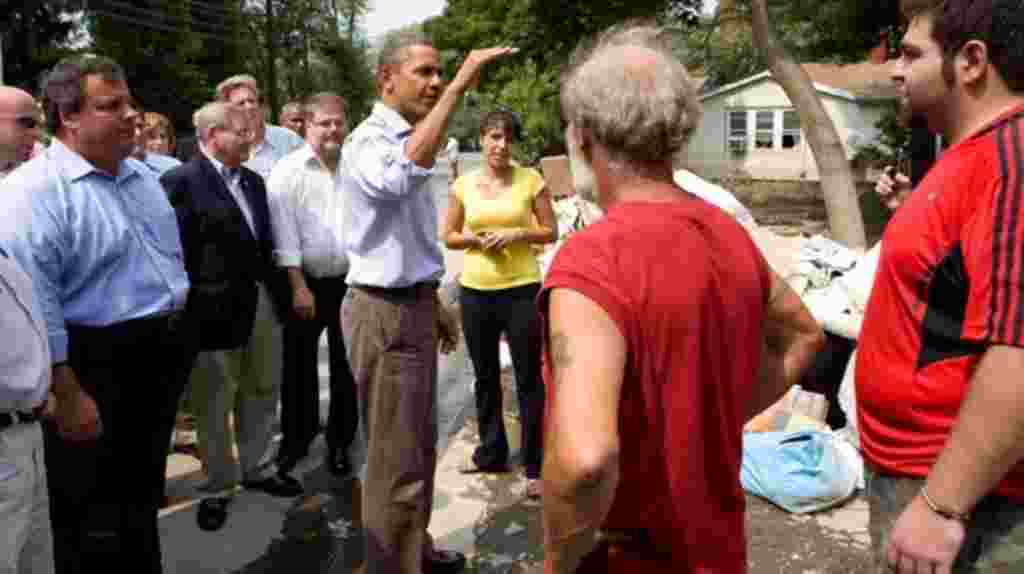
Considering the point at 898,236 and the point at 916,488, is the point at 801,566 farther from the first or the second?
the point at 898,236

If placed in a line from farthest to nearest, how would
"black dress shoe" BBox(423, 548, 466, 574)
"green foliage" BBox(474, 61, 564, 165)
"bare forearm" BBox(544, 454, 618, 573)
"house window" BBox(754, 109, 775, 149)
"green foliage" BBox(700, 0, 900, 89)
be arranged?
1. "house window" BBox(754, 109, 775, 149)
2. "green foliage" BBox(474, 61, 564, 165)
3. "green foliage" BBox(700, 0, 900, 89)
4. "black dress shoe" BBox(423, 548, 466, 574)
5. "bare forearm" BBox(544, 454, 618, 573)

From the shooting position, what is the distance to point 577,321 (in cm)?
155

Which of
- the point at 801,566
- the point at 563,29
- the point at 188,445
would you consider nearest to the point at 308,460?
the point at 188,445

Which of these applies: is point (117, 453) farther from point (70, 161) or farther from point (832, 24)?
point (832, 24)

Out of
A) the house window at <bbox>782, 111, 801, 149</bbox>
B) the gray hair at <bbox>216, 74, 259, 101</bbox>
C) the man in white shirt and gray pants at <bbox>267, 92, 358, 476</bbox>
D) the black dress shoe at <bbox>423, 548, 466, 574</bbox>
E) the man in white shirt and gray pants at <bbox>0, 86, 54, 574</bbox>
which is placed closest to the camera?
the man in white shirt and gray pants at <bbox>0, 86, 54, 574</bbox>

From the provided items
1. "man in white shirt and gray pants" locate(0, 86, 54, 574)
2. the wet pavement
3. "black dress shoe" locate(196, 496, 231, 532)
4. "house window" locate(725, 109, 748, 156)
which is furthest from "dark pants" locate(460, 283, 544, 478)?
"house window" locate(725, 109, 748, 156)

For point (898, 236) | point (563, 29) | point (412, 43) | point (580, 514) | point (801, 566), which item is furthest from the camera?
point (563, 29)

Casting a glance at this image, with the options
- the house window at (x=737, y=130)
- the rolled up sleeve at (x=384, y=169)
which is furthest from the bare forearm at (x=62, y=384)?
the house window at (x=737, y=130)

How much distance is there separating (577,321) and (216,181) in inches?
137

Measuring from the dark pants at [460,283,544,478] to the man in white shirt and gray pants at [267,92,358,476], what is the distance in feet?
2.45

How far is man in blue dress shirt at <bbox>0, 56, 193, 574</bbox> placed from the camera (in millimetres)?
3162

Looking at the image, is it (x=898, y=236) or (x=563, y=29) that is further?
(x=563, y=29)

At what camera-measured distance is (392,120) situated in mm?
3230

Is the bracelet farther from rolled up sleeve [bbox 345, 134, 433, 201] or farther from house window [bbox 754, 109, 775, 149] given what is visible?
house window [bbox 754, 109, 775, 149]
